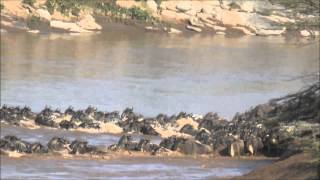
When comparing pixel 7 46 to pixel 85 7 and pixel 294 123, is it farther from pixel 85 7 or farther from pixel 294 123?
pixel 294 123

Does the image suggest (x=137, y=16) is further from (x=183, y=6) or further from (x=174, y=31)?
(x=183, y=6)

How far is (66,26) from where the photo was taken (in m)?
59.2

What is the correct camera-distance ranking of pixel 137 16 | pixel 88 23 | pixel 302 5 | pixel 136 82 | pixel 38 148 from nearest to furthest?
pixel 302 5 < pixel 38 148 < pixel 136 82 < pixel 88 23 < pixel 137 16

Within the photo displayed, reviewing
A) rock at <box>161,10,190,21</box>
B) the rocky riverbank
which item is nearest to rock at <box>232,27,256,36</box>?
the rocky riverbank

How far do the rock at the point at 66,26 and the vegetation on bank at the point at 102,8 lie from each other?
3037mm

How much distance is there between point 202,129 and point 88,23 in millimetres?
43572

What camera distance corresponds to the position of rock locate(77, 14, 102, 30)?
60828 mm

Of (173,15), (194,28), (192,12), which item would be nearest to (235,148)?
(194,28)

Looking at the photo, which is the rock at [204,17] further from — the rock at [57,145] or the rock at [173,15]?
the rock at [57,145]

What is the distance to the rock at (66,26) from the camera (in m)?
58.4

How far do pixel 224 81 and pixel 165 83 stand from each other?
326cm

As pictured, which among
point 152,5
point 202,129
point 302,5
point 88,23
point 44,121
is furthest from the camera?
point 152,5

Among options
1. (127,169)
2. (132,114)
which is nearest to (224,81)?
(132,114)

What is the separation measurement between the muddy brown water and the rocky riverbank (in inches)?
163
